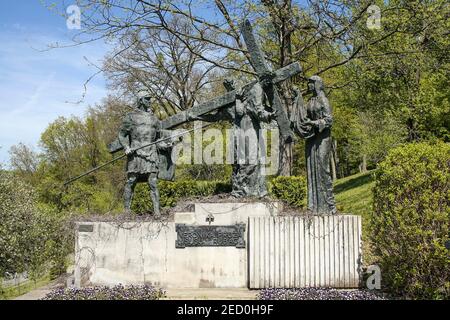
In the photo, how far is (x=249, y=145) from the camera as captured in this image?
9188mm

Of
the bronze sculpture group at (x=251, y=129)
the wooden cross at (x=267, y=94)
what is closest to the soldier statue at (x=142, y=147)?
the bronze sculpture group at (x=251, y=129)

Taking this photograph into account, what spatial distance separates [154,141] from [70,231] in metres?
2.39

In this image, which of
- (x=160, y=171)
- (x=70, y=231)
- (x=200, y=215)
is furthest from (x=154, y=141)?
(x=70, y=231)

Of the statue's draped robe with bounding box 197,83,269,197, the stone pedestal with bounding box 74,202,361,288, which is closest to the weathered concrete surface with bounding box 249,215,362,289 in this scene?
the stone pedestal with bounding box 74,202,361,288

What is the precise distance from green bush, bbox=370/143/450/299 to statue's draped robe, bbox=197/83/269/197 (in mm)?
2531

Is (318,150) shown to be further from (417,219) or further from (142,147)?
(142,147)

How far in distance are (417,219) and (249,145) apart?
352 cm

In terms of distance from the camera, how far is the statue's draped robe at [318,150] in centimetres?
848

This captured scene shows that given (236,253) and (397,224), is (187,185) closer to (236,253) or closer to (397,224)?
(236,253)

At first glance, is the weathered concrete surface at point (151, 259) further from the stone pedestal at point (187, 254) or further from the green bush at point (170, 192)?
the green bush at point (170, 192)

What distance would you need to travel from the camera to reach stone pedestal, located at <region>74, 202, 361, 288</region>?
320 inches

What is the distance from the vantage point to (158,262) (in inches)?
329

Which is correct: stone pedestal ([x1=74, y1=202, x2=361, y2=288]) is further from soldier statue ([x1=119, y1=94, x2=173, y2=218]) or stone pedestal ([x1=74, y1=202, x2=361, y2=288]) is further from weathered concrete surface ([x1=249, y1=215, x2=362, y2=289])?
soldier statue ([x1=119, y1=94, x2=173, y2=218])
